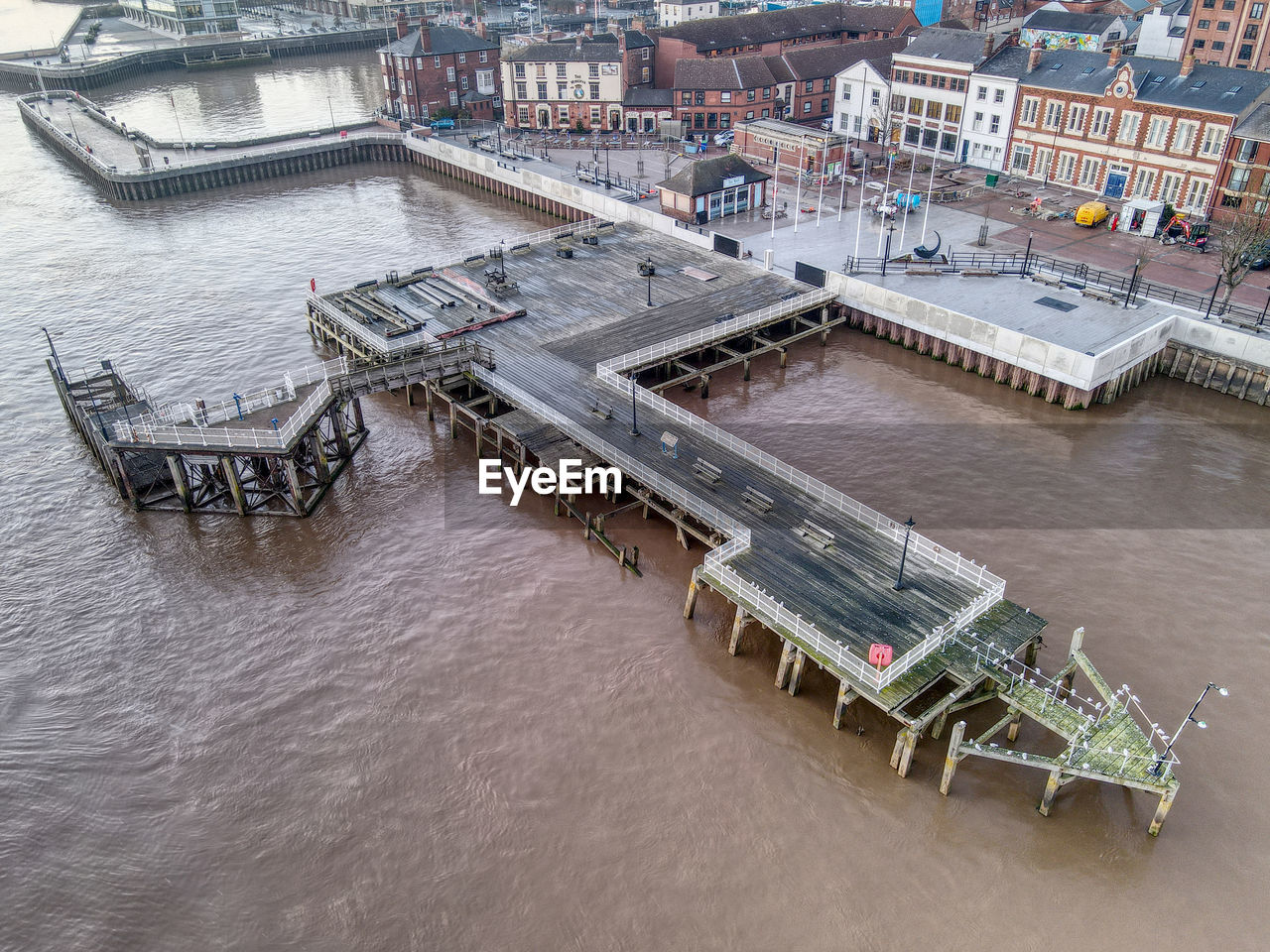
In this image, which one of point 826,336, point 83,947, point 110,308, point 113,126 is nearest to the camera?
point 83,947

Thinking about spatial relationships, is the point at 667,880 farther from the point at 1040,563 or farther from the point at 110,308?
the point at 110,308

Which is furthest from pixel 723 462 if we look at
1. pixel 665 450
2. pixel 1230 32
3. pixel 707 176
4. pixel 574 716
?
pixel 1230 32

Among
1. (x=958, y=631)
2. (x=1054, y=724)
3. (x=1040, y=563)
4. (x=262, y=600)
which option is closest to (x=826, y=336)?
(x=1040, y=563)

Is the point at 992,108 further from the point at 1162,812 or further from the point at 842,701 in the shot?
the point at 1162,812

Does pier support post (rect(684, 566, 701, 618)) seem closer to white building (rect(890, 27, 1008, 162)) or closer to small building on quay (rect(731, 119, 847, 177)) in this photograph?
small building on quay (rect(731, 119, 847, 177))

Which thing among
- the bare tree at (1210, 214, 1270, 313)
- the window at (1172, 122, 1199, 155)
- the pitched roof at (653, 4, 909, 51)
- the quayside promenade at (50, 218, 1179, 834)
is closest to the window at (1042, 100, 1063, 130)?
the window at (1172, 122, 1199, 155)
